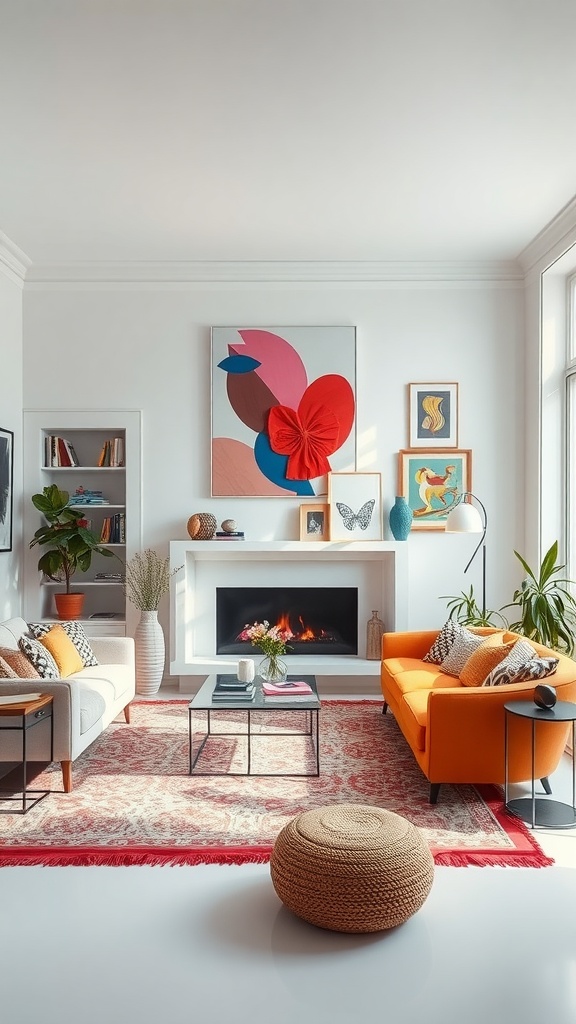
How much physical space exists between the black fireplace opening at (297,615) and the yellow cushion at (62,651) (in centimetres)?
160

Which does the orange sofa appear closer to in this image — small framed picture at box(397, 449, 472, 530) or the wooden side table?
the wooden side table

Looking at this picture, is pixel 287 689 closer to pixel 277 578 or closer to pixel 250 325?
pixel 277 578

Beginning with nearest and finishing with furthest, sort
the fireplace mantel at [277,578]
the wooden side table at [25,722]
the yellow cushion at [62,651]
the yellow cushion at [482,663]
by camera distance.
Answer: the wooden side table at [25,722], the yellow cushion at [482,663], the yellow cushion at [62,651], the fireplace mantel at [277,578]

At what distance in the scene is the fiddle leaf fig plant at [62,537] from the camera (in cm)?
561

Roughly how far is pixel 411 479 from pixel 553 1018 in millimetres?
4747

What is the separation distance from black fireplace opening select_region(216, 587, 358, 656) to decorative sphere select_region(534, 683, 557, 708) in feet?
9.11

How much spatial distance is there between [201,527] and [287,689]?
5.98ft

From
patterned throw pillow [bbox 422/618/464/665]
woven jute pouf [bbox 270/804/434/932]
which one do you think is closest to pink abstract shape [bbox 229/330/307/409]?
patterned throw pillow [bbox 422/618/464/665]

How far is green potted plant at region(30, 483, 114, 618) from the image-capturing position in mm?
5617

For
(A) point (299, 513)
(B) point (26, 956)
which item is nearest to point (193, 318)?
(A) point (299, 513)

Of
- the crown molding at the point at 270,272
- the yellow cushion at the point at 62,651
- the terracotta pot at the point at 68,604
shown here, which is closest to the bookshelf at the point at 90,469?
the terracotta pot at the point at 68,604

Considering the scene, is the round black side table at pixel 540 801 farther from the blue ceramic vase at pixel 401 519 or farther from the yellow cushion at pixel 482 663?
the blue ceramic vase at pixel 401 519

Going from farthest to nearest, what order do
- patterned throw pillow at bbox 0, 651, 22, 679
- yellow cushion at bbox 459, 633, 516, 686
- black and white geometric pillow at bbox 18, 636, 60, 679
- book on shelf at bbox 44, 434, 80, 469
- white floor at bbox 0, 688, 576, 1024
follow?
book on shelf at bbox 44, 434, 80, 469, black and white geometric pillow at bbox 18, 636, 60, 679, yellow cushion at bbox 459, 633, 516, 686, patterned throw pillow at bbox 0, 651, 22, 679, white floor at bbox 0, 688, 576, 1024

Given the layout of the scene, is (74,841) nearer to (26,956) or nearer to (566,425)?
(26,956)
